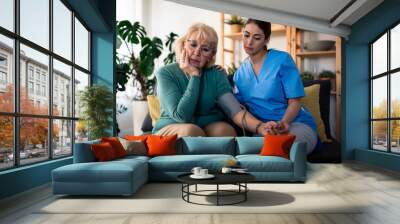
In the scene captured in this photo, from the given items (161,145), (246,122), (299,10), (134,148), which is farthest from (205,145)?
(299,10)

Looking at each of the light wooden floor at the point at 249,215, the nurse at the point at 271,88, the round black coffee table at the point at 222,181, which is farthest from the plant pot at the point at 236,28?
the round black coffee table at the point at 222,181

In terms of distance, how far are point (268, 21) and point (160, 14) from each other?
3.21 metres

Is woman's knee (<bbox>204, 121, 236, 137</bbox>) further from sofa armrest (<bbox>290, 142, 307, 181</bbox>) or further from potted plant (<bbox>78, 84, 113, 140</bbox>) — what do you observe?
potted plant (<bbox>78, 84, 113, 140</bbox>)

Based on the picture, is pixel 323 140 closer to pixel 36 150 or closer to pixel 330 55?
pixel 330 55

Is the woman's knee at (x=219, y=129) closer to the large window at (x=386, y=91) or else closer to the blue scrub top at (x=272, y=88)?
the blue scrub top at (x=272, y=88)

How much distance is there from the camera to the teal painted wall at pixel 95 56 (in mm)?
4367

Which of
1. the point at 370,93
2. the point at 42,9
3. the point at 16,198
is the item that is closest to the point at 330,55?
the point at 370,93

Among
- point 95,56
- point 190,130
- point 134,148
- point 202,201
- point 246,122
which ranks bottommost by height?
point 202,201

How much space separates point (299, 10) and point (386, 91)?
193cm

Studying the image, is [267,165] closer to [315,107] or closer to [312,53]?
[315,107]

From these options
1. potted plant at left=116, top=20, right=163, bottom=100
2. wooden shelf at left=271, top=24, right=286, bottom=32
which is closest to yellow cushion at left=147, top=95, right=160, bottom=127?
potted plant at left=116, top=20, right=163, bottom=100

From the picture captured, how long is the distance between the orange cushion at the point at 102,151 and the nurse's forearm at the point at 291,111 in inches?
107

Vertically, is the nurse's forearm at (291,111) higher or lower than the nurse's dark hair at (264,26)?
lower

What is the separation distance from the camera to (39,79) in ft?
16.6
